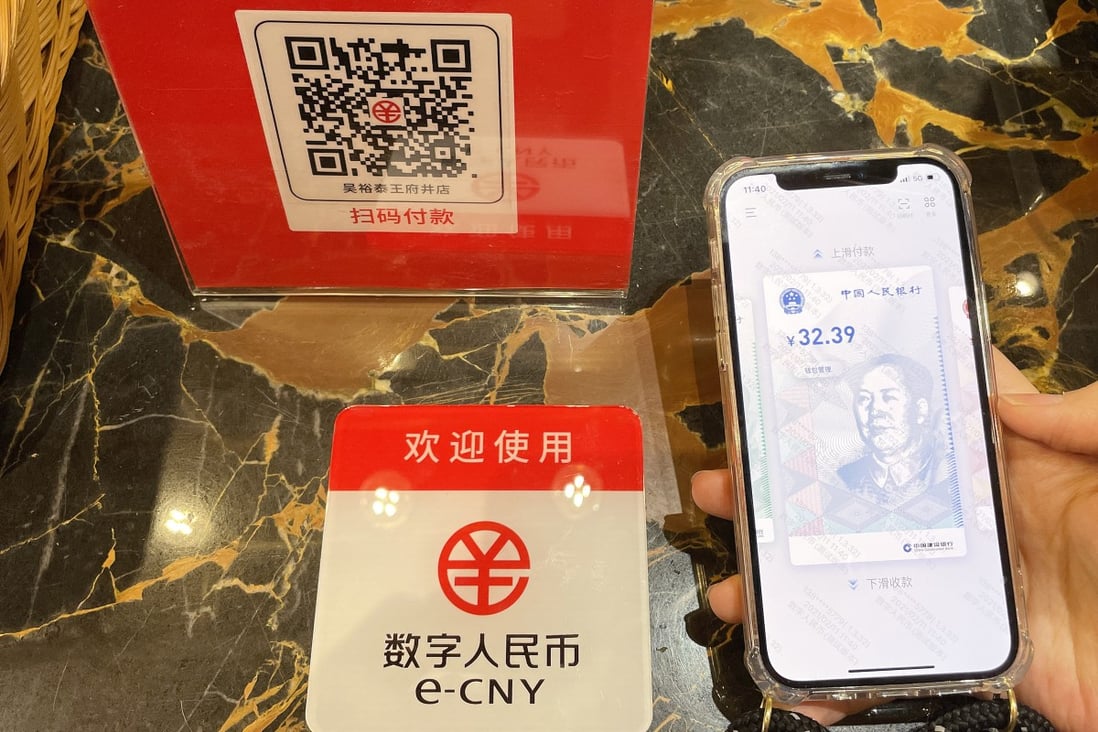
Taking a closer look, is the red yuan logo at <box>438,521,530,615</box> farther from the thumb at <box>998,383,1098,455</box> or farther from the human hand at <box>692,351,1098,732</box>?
the thumb at <box>998,383,1098,455</box>

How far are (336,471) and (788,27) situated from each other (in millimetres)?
399

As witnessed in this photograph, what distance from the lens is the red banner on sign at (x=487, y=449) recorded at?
449 mm

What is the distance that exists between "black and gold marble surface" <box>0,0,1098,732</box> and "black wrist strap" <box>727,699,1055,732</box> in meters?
0.02

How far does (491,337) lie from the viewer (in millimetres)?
502

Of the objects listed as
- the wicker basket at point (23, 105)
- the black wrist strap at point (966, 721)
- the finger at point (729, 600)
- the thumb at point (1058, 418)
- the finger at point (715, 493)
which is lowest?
the black wrist strap at point (966, 721)

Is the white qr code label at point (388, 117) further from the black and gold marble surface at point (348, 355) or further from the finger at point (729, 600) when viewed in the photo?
the finger at point (729, 600)

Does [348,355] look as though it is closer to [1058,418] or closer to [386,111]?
[386,111]

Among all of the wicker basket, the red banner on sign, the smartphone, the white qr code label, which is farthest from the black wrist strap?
the wicker basket

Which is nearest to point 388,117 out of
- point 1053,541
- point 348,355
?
point 348,355

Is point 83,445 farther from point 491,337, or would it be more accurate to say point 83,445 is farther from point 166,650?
point 491,337

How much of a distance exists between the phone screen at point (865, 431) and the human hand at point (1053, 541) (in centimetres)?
2

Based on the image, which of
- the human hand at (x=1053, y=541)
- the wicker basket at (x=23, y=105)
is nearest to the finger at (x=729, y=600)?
the human hand at (x=1053, y=541)

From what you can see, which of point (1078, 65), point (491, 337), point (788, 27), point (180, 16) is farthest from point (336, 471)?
point (1078, 65)

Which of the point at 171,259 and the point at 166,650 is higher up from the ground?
the point at 171,259
